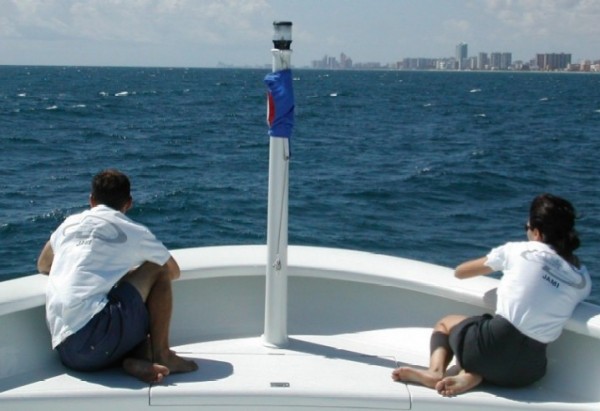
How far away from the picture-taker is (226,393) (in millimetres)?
3221

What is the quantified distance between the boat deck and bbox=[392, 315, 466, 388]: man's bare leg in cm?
4

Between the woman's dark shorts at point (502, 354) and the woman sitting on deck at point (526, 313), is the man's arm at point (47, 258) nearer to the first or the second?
the woman sitting on deck at point (526, 313)

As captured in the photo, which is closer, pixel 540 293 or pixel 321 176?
pixel 540 293

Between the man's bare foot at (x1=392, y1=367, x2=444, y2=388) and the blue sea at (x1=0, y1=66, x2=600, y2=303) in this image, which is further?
the blue sea at (x1=0, y1=66, x2=600, y2=303)

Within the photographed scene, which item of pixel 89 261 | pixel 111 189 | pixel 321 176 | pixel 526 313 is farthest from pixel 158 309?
pixel 321 176

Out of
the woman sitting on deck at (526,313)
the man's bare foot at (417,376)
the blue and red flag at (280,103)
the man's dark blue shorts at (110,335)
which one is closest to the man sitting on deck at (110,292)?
the man's dark blue shorts at (110,335)

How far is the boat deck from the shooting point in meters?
3.22

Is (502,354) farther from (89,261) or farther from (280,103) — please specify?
(89,261)

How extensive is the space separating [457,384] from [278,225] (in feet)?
3.14

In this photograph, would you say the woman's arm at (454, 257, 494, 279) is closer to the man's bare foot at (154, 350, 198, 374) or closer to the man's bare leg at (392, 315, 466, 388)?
the man's bare leg at (392, 315, 466, 388)

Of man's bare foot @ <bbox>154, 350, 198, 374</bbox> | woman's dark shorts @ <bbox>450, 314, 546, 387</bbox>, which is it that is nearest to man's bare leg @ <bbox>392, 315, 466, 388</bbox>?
woman's dark shorts @ <bbox>450, 314, 546, 387</bbox>

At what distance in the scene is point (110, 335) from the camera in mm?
3363

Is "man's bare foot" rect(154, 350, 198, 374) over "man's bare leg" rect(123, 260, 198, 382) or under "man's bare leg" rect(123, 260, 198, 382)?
under

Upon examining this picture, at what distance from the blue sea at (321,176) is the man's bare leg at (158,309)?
886cm
